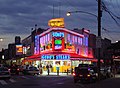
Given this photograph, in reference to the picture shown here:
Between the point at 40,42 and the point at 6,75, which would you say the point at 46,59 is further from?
the point at 6,75

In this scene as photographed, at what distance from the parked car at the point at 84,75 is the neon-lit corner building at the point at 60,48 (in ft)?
93.0

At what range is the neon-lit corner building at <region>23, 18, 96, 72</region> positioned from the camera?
64938 mm

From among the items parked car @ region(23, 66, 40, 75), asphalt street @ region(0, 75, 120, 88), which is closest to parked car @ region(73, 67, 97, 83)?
asphalt street @ region(0, 75, 120, 88)

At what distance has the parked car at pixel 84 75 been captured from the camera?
3544 cm

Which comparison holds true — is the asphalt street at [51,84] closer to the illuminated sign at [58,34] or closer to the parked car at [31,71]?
the parked car at [31,71]

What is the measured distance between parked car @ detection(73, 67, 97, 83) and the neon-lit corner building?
2835 centimetres

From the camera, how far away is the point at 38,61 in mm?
69688

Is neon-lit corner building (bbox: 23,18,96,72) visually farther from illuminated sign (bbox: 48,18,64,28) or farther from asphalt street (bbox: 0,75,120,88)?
asphalt street (bbox: 0,75,120,88)

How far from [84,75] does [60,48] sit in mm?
30289

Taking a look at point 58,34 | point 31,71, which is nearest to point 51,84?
point 31,71

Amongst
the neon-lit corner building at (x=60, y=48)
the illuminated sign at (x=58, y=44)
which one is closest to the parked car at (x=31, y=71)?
the neon-lit corner building at (x=60, y=48)

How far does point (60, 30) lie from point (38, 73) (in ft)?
41.7

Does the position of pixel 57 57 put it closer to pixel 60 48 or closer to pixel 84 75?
pixel 60 48

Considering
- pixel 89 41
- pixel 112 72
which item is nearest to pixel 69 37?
pixel 89 41
